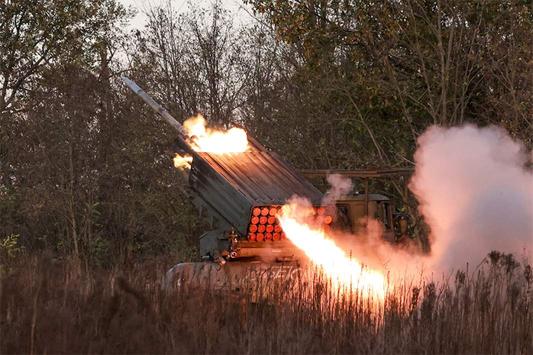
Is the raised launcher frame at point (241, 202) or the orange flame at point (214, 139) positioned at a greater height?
the orange flame at point (214, 139)

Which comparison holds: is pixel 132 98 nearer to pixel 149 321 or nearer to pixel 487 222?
pixel 487 222

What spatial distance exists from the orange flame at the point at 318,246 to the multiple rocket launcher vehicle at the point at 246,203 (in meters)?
0.11

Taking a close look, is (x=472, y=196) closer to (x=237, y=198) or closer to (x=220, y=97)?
(x=237, y=198)

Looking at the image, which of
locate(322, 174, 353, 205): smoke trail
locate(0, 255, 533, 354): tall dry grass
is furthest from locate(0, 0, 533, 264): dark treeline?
locate(0, 255, 533, 354): tall dry grass

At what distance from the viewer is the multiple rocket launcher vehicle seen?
12.2 m

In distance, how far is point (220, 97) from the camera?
76.9ft

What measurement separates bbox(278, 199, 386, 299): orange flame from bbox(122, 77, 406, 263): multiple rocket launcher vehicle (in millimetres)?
110

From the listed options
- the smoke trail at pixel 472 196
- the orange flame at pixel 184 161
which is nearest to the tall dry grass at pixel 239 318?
the smoke trail at pixel 472 196

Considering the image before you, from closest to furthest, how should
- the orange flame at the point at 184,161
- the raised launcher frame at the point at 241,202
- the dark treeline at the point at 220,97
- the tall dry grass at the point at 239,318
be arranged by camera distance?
the tall dry grass at the point at 239,318 < the raised launcher frame at the point at 241,202 < the orange flame at the point at 184,161 < the dark treeline at the point at 220,97

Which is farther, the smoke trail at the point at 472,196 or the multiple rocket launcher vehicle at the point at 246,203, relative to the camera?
the smoke trail at the point at 472,196

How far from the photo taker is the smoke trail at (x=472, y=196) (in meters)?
13.1

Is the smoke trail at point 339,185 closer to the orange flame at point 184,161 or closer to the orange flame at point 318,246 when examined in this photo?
the orange flame at point 318,246

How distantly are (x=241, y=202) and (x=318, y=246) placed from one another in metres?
A: 1.25

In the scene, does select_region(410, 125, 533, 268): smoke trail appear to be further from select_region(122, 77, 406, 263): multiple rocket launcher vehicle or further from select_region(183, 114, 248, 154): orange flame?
select_region(183, 114, 248, 154): orange flame
